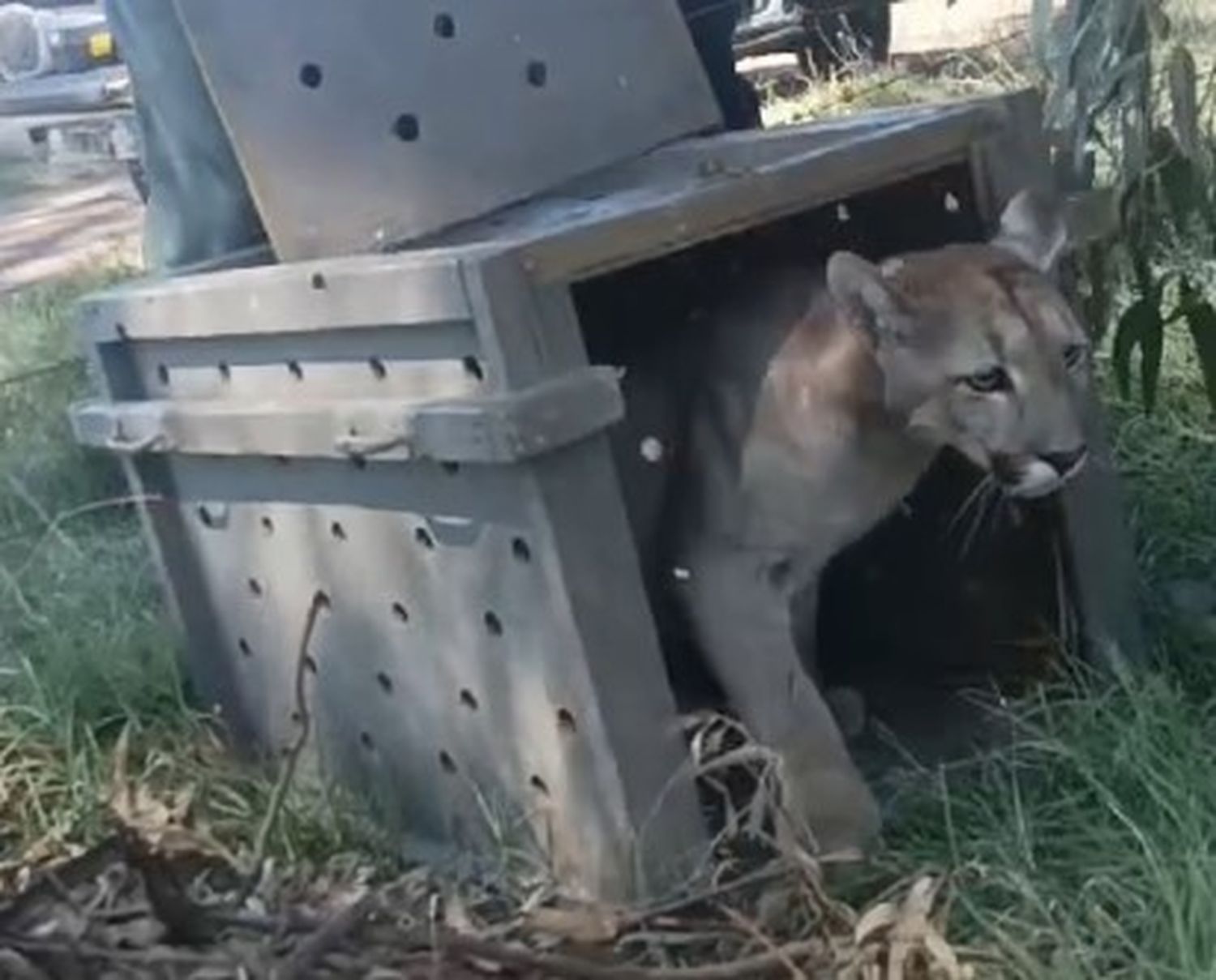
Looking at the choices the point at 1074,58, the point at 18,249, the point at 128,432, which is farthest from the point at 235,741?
the point at 18,249

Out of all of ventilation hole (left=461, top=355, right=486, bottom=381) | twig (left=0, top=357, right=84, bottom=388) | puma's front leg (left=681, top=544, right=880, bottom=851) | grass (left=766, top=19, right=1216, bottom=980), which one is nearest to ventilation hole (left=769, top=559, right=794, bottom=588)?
puma's front leg (left=681, top=544, right=880, bottom=851)

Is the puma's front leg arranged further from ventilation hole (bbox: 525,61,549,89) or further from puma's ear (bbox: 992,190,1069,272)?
ventilation hole (bbox: 525,61,549,89)

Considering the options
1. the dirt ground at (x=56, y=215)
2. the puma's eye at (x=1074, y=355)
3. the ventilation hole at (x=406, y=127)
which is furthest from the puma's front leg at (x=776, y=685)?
the dirt ground at (x=56, y=215)

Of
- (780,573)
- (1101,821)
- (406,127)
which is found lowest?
(1101,821)

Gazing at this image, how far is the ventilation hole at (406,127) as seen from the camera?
2445mm

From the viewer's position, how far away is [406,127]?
2451 millimetres

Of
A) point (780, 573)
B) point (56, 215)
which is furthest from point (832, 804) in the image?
point (56, 215)

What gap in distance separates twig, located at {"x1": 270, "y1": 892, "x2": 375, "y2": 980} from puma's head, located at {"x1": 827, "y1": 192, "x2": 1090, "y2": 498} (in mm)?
716

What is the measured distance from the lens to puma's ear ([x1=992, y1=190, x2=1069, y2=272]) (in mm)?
2273

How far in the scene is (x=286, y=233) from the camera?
2.33 metres

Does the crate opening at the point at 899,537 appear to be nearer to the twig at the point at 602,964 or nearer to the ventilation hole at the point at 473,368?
the ventilation hole at the point at 473,368

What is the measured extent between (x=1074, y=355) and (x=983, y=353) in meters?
0.10

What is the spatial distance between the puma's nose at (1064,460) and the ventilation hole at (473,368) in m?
0.52

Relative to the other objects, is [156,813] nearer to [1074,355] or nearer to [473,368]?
[473,368]
